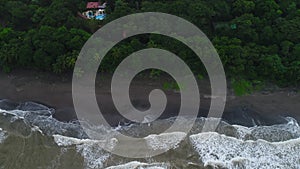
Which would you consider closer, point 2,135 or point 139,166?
point 139,166

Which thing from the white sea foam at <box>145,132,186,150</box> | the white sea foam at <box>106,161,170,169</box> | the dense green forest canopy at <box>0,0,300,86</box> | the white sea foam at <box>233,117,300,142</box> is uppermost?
the dense green forest canopy at <box>0,0,300,86</box>

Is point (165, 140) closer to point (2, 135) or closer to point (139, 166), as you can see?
point (139, 166)

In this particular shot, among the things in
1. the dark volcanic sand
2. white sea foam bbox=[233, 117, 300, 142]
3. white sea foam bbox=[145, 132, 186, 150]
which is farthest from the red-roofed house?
white sea foam bbox=[233, 117, 300, 142]

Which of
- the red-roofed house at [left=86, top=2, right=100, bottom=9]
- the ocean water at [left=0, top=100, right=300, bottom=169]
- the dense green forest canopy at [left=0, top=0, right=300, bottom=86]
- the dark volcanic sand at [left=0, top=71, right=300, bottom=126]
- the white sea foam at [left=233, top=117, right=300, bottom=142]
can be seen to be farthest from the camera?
the red-roofed house at [left=86, top=2, right=100, bottom=9]

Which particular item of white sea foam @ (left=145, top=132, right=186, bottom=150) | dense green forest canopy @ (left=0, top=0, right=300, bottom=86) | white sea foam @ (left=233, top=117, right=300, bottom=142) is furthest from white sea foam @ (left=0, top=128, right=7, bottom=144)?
white sea foam @ (left=233, top=117, right=300, bottom=142)

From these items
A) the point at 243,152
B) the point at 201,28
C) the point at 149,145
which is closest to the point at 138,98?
the point at 149,145

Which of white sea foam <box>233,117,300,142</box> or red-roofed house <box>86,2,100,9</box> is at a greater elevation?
red-roofed house <box>86,2,100,9</box>

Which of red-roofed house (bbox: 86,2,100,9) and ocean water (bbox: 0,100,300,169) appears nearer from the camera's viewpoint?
ocean water (bbox: 0,100,300,169)

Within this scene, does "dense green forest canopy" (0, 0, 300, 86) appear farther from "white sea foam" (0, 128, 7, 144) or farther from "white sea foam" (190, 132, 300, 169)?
"white sea foam" (0, 128, 7, 144)

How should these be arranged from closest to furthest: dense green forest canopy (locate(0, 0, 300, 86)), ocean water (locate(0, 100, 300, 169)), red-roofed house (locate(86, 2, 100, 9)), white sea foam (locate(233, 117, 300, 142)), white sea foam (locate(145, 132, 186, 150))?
1. ocean water (locate(0, 100, 300, 169))
2. white sea foam (locate(145, 132, 186, 150))
3. white sea foam (locate(233, 117, 300, 142))
4. dense green forest canopy (locate(0, 0, 300, 86))
5. red-roofed house (locate(86, 2, 100, 9))
